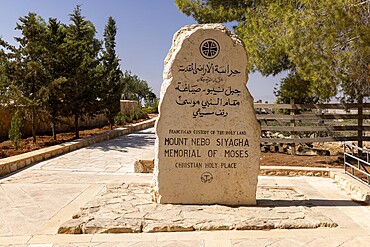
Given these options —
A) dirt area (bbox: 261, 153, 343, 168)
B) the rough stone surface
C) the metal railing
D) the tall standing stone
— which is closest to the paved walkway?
the rough stone surface

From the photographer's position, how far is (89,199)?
5.68 meters

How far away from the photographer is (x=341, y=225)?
4520mm

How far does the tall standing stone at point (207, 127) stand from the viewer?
207 inches

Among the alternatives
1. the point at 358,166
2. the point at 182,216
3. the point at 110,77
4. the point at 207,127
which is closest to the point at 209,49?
the point at 207,127

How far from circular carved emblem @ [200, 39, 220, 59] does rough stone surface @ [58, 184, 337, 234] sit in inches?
94.3

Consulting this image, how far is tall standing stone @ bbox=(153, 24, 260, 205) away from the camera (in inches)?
207

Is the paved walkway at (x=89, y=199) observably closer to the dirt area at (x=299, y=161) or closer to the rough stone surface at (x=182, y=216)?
the rough stone surface at (x=182, y=216)

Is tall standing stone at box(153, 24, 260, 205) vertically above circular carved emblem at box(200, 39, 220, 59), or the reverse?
circular carved emblem at box(200, 39, 220, 59)

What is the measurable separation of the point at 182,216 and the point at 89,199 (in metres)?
1.88

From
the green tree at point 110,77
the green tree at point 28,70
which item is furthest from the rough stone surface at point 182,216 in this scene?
the green tree at point 110,77

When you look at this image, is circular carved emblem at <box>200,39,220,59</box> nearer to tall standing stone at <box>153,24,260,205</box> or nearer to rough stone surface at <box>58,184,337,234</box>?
tall standing stone at <box>153,24,260,205</box>

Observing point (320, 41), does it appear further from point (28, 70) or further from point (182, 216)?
point (28, 70)

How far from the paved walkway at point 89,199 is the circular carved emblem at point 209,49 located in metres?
2.73

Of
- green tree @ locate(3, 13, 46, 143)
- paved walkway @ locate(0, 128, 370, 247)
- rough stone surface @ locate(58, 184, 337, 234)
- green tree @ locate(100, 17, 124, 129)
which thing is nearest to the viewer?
paved walkway @ locate(0, 128, 370, 247)
